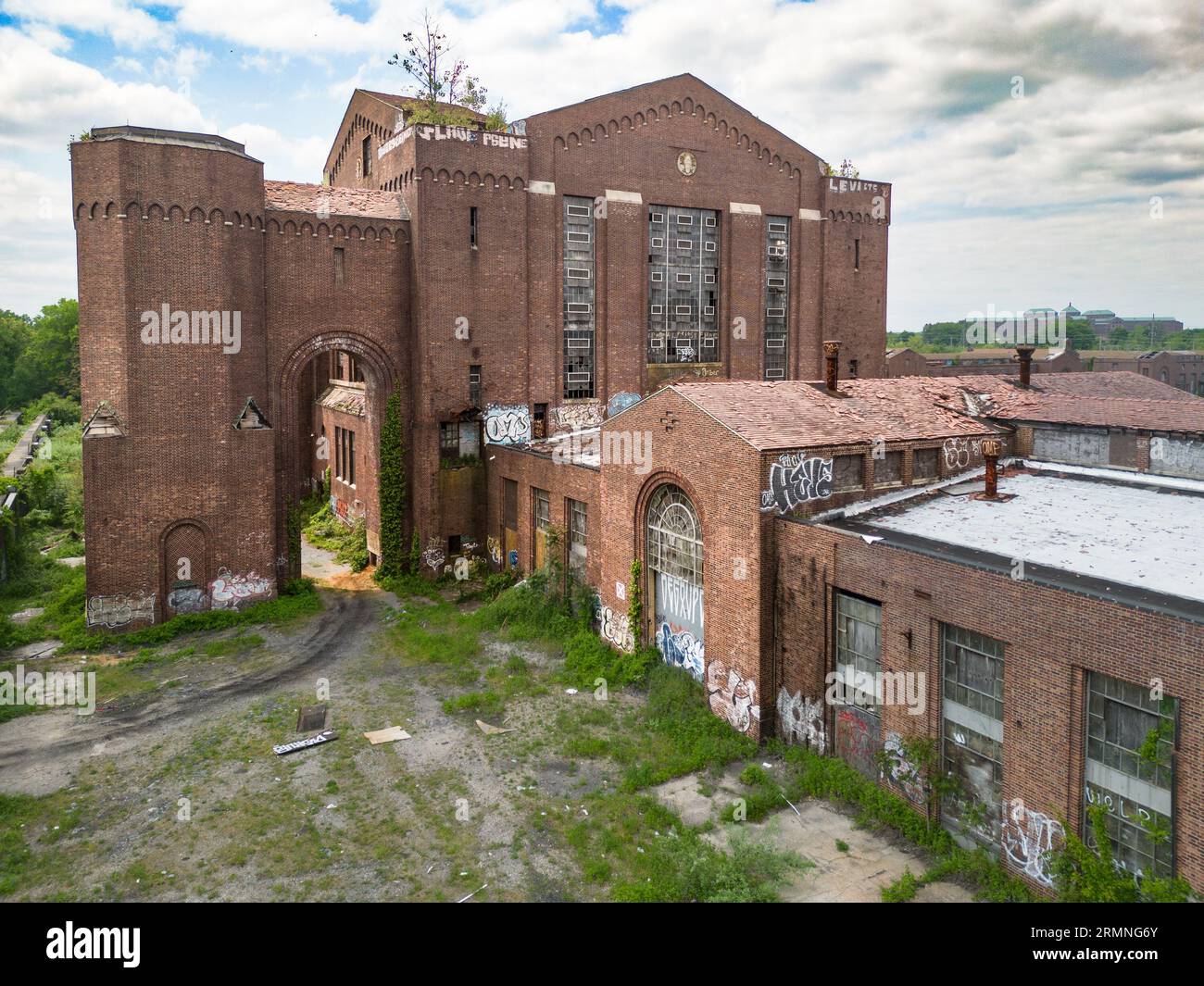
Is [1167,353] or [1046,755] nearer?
[1046,755]

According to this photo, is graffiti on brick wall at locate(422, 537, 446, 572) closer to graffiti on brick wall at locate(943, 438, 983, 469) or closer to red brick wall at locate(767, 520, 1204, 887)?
red brick wall at locate(767, 520, 1204, 887)

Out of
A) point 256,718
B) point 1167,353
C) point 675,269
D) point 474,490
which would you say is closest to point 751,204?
point 675,269

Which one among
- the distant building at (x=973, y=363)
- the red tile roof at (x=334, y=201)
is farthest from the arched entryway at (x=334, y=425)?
the distant building at (x=973, y=363)

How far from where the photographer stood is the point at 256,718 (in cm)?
1612

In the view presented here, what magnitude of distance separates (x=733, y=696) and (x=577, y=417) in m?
14.3

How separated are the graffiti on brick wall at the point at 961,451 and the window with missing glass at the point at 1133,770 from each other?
26.1 ft

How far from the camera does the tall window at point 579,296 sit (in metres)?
27.2

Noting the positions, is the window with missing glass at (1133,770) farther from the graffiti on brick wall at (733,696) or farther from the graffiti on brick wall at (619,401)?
the graffiti on brick wall at (619,401)

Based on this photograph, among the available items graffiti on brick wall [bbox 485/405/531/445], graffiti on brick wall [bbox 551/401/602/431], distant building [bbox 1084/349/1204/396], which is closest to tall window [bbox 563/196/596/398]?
graffiti on brick wall [bbox 551/401/602/431]

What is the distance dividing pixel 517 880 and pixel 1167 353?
8131 centimetres

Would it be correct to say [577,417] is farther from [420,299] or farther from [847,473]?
[847,473]

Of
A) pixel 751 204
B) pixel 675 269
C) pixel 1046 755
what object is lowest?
pixel 1046 755

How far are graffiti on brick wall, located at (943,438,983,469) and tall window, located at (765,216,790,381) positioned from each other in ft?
46.3

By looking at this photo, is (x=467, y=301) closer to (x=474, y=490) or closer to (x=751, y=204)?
(x=474, y=490)
